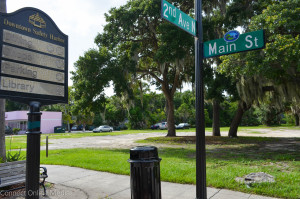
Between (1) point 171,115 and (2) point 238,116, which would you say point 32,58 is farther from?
(1) point 171,115

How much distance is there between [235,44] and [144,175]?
102 inches

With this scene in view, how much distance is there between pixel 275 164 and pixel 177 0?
13175 millimetres

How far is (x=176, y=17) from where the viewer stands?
12.9 ft

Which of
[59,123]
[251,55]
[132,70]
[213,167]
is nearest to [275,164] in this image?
[213,167]

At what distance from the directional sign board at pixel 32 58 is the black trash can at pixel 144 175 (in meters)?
1.64

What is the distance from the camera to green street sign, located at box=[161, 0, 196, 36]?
3.80m

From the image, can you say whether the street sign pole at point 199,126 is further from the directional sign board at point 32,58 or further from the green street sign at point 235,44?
the directional sign board at point 32,58

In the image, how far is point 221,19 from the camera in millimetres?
17672

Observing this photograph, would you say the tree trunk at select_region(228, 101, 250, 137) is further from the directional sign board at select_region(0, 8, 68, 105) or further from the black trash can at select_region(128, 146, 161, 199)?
the directional sign board at select_region(0, 8, 68, 105)

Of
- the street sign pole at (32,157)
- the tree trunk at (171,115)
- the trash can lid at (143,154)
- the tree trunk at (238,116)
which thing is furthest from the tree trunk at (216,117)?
the street sign pole at (32,157)

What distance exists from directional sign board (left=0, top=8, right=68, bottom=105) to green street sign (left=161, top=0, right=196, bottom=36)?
1.74 m

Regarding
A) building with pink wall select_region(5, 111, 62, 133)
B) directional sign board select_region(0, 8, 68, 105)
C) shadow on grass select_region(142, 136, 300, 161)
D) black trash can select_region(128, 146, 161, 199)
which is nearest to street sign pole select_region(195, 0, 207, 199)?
black trash can select_region(128, 146, 161, 199)

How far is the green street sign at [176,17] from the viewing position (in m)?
3.80

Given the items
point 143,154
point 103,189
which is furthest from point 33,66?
point 103,189
